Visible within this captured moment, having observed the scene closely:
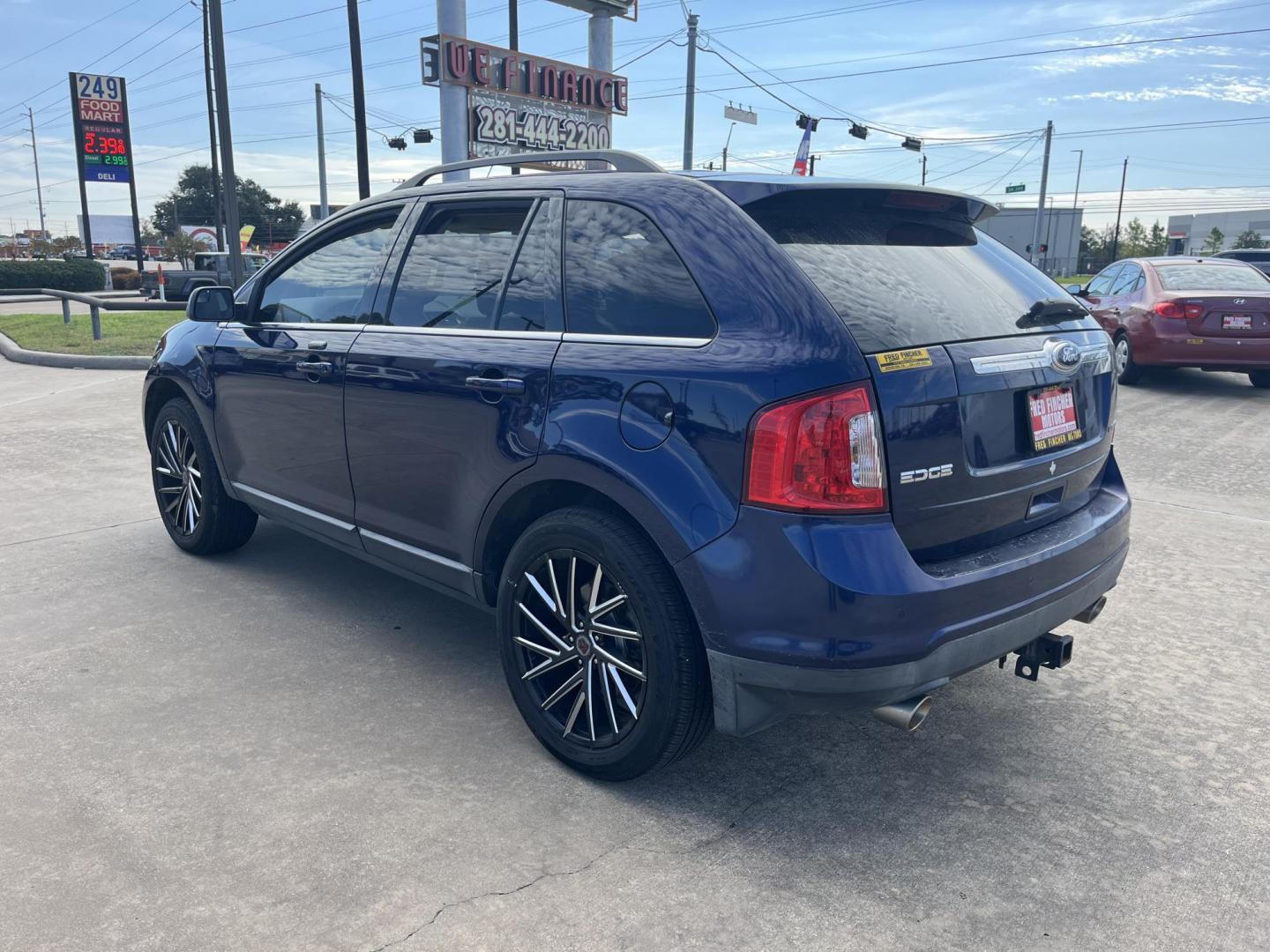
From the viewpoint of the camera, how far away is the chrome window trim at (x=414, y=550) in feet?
11.4

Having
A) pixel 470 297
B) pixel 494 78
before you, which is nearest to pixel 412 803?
pixel 470 297

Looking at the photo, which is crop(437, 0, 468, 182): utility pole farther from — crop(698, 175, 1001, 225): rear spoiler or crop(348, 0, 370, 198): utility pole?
crop(698, 175, 1001, 225): rear spoiler

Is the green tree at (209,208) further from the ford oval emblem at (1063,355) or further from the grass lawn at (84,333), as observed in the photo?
the ford oval emblem at (1063,355)

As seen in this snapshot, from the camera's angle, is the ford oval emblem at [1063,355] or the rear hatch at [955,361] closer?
the rear hatch at [955,361]

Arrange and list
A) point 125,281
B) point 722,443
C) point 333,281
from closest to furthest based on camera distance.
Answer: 1. point 722,443
2. point 333,281
3. point 125,281

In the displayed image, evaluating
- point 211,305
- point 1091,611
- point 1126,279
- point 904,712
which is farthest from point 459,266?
point 1126,279

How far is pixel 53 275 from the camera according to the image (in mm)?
39125

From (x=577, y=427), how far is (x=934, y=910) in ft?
5.06

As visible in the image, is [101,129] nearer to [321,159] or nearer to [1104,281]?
[321,159]

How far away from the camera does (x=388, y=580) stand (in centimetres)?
490

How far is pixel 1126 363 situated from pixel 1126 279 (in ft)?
3.98

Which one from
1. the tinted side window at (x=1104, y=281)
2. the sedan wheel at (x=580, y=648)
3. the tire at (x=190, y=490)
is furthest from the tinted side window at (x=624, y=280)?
the tinted side window at (x=1104, y=281)

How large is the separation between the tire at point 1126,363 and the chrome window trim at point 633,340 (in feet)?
32.1

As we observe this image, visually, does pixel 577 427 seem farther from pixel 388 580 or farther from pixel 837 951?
pixel 388 580
